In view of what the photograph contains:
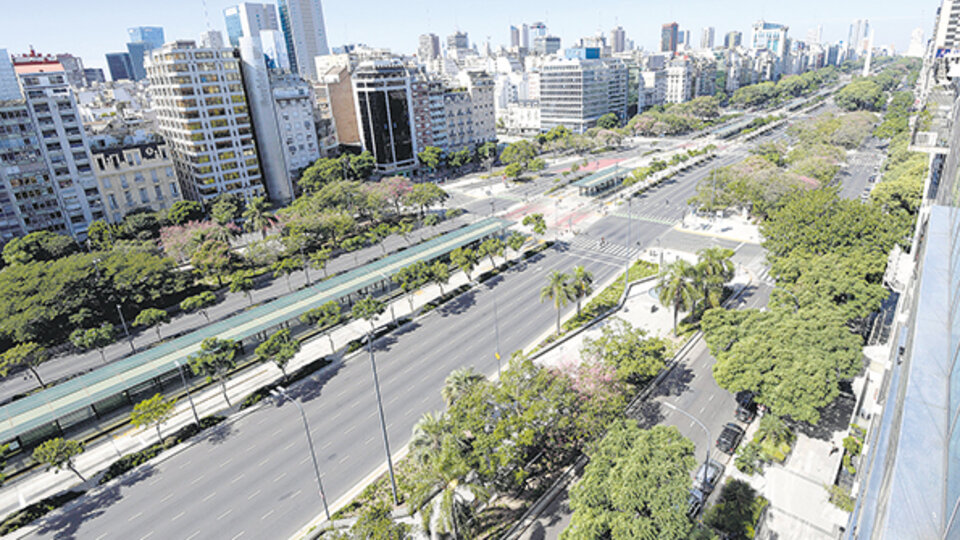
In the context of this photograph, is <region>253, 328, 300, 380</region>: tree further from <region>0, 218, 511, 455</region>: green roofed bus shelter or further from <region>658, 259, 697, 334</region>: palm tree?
<region>658, 259, 697, 334</region>: palm tree

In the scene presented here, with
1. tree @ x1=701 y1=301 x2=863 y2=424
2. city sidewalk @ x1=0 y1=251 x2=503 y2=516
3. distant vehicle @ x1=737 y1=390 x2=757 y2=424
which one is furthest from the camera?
distant vehicle @ x1=737 y1=390 x2=757 y2=424

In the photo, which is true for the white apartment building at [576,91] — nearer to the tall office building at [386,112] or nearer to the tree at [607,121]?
the tree at [607,121]

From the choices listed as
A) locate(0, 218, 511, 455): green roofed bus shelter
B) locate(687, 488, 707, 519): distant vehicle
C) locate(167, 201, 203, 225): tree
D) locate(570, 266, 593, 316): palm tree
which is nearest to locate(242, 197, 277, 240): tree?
locate(167, 201, 203, 225): tree

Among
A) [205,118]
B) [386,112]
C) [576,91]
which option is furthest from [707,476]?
[576,91]

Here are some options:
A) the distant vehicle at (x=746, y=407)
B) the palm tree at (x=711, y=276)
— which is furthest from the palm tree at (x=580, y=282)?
the distant vehicle at (x=746, y=407)

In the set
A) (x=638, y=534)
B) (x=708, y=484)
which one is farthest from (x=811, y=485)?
(x=638, y=534)

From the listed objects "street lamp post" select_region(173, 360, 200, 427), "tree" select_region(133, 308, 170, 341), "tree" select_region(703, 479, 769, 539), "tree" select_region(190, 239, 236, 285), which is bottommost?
"tree" select_region(703, 479, 769, 539)

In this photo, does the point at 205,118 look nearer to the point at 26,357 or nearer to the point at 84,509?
the point at 26,357
